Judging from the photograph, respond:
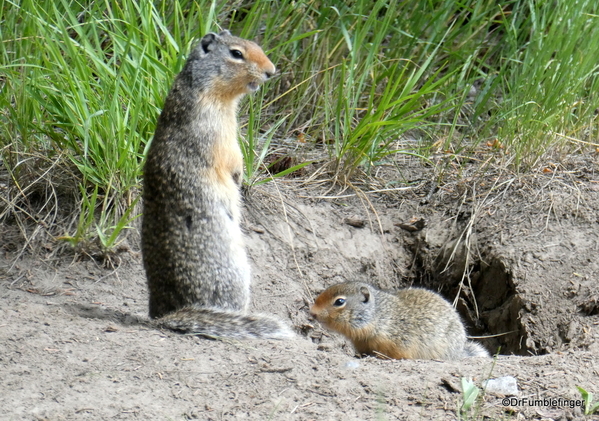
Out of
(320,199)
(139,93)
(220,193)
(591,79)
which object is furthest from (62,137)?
(591,79)

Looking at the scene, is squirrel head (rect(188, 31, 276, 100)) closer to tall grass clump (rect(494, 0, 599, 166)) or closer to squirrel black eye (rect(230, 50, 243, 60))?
squirrel black eye (rect(230, 50, 243, 60))

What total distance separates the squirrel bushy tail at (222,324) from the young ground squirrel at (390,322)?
0.54m

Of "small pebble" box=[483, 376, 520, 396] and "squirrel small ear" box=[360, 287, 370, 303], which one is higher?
"small pebble" box=[483, 376, 520, 396]

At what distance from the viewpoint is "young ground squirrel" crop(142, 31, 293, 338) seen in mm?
4355

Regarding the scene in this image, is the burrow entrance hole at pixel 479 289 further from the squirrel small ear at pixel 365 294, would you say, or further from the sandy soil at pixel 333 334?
the squirrel small ear at pixel 365 294

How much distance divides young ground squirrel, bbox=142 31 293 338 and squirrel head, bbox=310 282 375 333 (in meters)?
0.48

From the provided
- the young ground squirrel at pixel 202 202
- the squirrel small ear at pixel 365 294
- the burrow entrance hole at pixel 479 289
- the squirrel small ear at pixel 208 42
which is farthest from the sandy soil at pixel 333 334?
the squirrel small ear at pixel 208 42

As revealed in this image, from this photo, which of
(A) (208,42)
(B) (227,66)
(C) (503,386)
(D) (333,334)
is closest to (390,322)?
(D) (333,334)

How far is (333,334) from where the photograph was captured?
5.82 m

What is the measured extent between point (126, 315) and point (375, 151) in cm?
245

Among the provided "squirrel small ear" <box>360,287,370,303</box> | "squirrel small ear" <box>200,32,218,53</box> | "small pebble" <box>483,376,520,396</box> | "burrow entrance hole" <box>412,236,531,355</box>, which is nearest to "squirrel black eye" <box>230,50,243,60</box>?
"squirrel small ear" <box>200,32,218,53</box>

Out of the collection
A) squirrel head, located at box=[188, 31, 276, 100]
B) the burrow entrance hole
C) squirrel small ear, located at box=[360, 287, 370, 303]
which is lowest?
the burrow entrance hole

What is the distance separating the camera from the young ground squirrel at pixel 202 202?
436cm

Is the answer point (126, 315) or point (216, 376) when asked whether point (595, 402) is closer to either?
point (216, 376)
